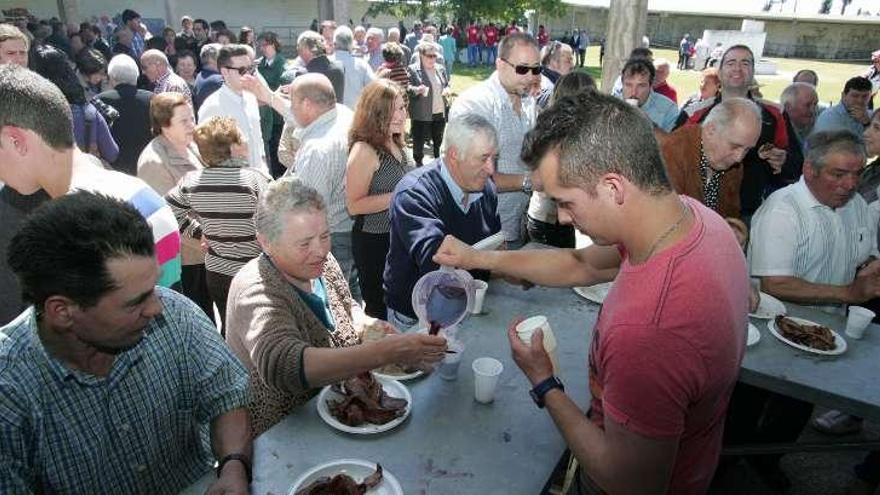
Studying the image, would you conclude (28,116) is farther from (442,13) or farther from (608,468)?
(442,13)

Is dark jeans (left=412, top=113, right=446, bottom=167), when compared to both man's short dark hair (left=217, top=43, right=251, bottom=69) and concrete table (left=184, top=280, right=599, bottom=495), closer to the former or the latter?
man's short dark hair (left=217, top=43, right=251, bottom=69)

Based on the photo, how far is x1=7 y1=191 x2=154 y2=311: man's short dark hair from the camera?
4.63 feet

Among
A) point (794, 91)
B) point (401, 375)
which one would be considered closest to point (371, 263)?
point (401, 375)

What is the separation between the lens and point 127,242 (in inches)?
59.3

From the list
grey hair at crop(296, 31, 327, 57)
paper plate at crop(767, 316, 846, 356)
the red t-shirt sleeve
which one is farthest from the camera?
grey hair at crop(296, 31, 327, 57)

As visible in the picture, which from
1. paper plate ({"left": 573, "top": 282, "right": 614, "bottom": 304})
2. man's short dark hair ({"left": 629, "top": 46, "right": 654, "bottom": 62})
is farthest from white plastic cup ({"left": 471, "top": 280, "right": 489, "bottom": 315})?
man's short dark hair ({"left": 629, "top": 46, "right": 654, "bottom": 62})

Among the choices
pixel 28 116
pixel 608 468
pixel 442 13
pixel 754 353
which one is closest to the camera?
pixel 608 468

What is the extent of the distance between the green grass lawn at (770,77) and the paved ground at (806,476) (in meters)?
14.8

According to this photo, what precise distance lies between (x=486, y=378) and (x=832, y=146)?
2.52 m

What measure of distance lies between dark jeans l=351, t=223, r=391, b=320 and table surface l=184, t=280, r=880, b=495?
4.26ft

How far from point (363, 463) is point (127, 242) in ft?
3.28

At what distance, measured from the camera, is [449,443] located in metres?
1.98

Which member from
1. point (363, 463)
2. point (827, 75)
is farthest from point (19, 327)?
point (827, 75)

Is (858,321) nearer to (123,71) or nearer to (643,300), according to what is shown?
(643,300)
